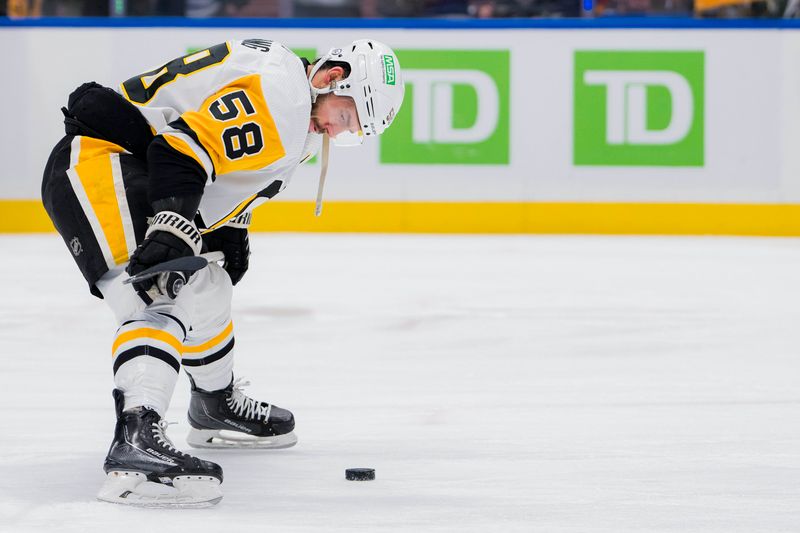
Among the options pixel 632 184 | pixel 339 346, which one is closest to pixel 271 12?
pixel 632 184

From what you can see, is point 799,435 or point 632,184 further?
point 632,184

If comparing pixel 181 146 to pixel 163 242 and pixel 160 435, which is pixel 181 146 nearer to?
pixel 163 242

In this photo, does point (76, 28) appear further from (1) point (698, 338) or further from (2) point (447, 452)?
(2) point (447, 452)

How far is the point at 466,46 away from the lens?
686cm

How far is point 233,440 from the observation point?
2.53 meters

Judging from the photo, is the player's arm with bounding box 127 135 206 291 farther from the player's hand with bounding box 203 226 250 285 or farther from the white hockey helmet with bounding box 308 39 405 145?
the player's hand with bounding box 203 226 250 285

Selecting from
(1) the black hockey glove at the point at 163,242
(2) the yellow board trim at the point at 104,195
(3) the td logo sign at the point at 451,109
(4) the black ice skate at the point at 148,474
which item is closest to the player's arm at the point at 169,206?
(1) the black hockey glove at the point at 163,242

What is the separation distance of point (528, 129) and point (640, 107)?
592 mm

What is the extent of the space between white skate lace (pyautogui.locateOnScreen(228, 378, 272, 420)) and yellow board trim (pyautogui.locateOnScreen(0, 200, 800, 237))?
4306 millimetres

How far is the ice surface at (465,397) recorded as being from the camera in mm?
2021

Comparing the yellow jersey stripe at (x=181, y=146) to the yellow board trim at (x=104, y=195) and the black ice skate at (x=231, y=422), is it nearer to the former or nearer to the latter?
the yellow board trim at (x=104, y=195)

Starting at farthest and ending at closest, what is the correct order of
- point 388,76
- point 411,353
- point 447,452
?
point 411,353
point 447,452
point 388,76

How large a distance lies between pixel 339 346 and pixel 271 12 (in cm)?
379

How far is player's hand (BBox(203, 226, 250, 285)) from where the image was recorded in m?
2.51
